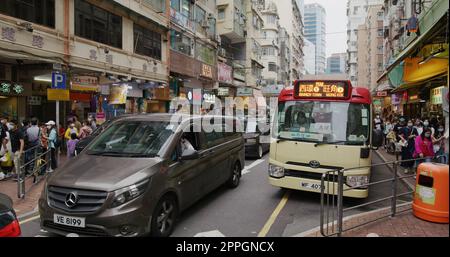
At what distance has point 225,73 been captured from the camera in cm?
3075

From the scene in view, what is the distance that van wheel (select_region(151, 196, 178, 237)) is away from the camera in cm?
461

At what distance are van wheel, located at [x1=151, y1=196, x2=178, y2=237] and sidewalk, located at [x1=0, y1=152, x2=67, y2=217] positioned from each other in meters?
2.16

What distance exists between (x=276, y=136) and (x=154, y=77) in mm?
13931

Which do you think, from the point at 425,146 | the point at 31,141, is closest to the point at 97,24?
the point at 31,141

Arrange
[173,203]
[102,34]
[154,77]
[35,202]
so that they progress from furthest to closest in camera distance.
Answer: [154,77], [102,34], [35,202], [173,203]

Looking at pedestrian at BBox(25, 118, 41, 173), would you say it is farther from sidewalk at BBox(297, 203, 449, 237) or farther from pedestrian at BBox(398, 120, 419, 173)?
pedestrian at BBox(398, 120, 419, 173)

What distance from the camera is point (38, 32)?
11930 millimetres

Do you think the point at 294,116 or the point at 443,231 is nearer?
the point at 443,231

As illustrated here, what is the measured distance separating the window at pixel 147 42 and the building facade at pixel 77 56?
0.04 metres

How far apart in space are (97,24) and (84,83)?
3.29 m

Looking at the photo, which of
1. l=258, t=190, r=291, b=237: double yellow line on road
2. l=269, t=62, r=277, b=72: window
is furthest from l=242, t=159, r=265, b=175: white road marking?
l=269, t=62, r=277, b=72: window

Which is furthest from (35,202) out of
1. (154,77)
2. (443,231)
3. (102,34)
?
(154,77)

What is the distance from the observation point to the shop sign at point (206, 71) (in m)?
25.5
